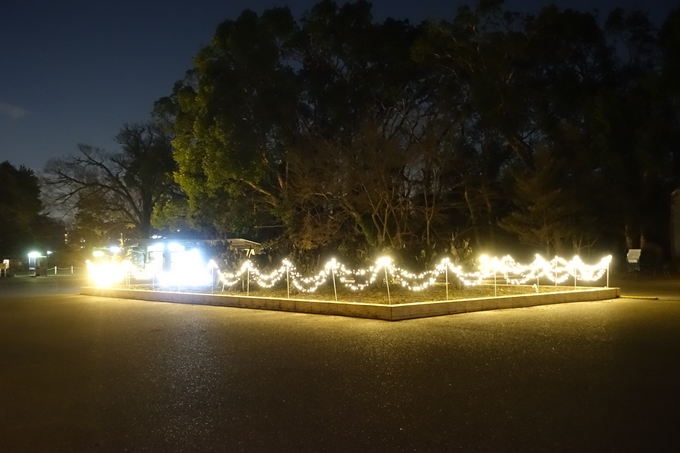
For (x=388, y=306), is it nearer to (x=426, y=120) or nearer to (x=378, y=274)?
(x=378, y=274)

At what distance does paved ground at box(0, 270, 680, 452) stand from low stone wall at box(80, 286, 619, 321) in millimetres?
533

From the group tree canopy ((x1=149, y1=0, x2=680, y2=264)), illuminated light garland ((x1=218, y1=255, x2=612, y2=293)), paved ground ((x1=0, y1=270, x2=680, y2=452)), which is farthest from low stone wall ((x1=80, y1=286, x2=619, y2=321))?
tree canopy ((x1=149, y1=0, x2=680, y2=264))

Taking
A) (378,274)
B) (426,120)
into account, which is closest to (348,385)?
(378,274)

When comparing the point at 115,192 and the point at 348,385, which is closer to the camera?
the point at 348,385

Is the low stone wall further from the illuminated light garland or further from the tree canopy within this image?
the tree canopy

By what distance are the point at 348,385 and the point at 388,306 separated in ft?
21.6

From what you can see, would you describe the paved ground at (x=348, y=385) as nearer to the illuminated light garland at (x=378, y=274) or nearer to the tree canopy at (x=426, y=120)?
the illuminated light garland at (x=378, y=274)

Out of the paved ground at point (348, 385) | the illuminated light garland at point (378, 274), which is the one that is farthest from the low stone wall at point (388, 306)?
the illuminated light garland at point (378, 274)

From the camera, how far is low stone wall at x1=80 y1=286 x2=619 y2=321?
14695mm

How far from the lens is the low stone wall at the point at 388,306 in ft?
48.2

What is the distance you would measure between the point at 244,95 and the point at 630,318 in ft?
59.9

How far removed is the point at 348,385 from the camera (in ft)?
26.5

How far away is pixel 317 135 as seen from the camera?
27.9 metres

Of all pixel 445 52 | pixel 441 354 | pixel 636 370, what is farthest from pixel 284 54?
pixel 636 370
